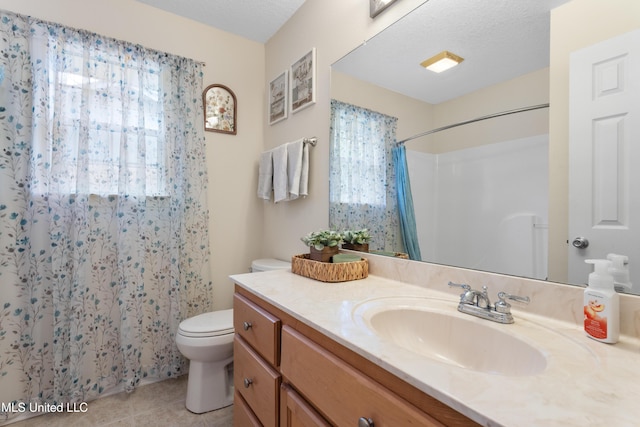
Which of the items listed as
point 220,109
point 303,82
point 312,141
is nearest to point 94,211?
point 220,109

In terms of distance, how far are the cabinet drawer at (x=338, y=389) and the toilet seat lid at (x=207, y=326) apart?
857mm

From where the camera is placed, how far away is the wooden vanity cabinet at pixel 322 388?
516 mm

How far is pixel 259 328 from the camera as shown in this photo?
3.32 ft

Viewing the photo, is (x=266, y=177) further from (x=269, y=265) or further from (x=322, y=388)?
(x=322, y=388)

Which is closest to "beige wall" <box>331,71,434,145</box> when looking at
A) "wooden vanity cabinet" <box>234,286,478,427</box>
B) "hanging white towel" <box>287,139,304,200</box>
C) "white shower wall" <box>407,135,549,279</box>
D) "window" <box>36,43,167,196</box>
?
"white shower wall" <box>407,135,549,279</box>

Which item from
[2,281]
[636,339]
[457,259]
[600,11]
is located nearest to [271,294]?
[457,259]

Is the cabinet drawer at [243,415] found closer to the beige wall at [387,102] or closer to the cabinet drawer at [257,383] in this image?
the cabinet drawer at [257,383]

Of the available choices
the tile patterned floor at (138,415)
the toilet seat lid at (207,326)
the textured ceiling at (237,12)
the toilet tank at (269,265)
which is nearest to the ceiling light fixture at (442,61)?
the textured ceiling at (237,12)

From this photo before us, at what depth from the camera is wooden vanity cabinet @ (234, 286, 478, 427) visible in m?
0.52

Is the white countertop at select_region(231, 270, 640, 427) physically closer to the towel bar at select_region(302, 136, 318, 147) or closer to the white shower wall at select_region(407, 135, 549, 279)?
the white shower wall at select_region(407, 135, 549, 279)

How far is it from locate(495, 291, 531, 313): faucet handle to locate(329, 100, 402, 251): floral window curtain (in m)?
0.46

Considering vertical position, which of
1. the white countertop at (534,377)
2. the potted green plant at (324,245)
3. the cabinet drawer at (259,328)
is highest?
the potted green plant at (324,245)

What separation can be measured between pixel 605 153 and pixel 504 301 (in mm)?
439

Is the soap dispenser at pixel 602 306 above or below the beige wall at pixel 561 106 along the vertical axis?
below
